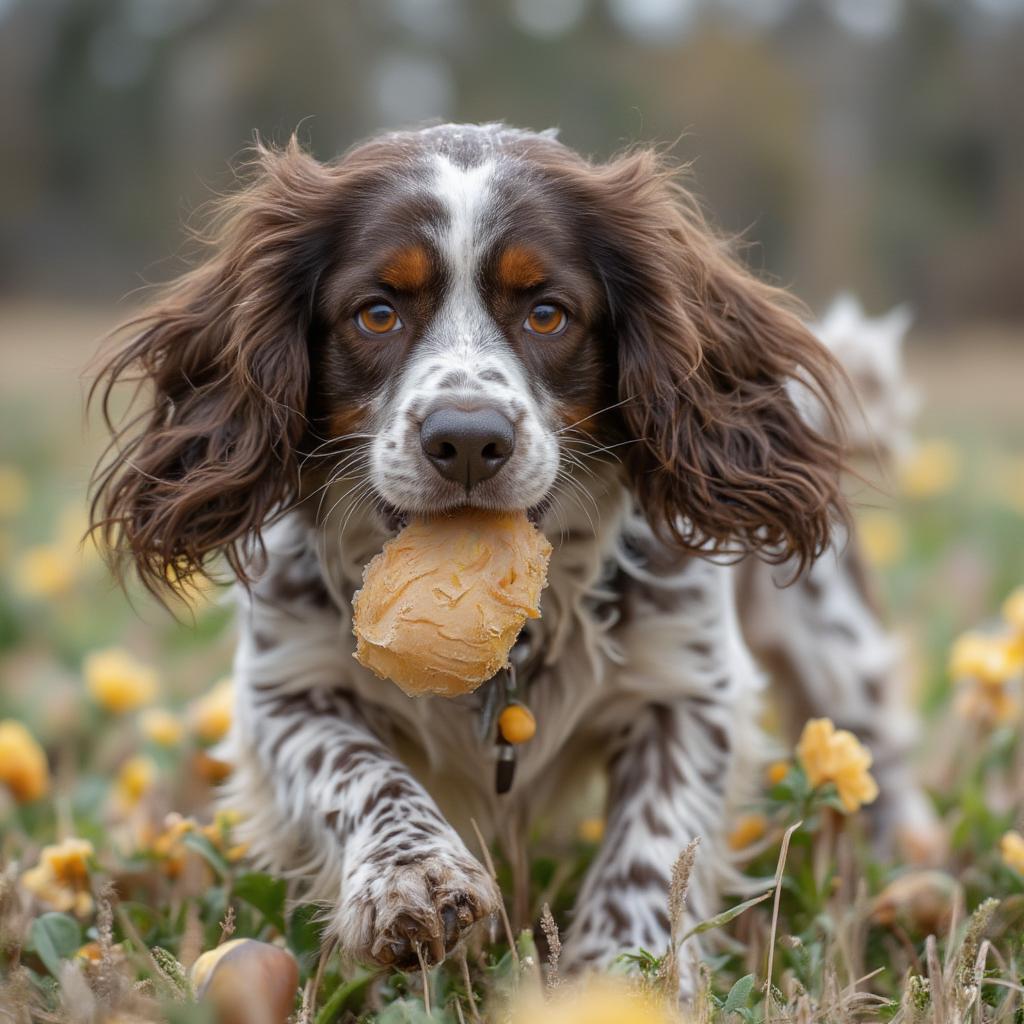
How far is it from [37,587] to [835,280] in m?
18.5

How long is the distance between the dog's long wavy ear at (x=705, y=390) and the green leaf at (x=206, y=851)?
1041mm

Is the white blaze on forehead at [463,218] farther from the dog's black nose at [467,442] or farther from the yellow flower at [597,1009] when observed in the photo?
the yellow flower at [597,1009]

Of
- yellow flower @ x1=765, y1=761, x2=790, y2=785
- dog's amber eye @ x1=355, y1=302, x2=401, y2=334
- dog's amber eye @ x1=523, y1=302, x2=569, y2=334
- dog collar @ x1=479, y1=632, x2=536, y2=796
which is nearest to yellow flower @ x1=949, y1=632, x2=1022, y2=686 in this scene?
yellow flower @ x1=765, y1=761, x2=790, y2=785

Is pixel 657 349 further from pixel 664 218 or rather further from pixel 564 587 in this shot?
pixel 564 587

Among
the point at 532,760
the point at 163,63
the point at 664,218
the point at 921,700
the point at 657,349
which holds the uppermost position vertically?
the point at 163,63

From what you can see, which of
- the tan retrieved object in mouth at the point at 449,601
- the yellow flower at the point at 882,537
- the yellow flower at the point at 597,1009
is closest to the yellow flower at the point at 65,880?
the tan retrieved object in mouth at the point at 449,601

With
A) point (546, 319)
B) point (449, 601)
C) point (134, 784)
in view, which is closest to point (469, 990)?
point (449, 601)

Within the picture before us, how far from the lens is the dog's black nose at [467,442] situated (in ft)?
8.27

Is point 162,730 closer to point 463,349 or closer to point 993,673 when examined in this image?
point 463,349

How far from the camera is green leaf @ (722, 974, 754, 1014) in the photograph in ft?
7.39

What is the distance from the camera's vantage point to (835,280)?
22.1 metres

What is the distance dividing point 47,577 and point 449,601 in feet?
8.91

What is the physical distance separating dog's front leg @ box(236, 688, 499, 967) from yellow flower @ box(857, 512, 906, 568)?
268cm

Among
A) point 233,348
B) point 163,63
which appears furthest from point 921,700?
point 163,63
